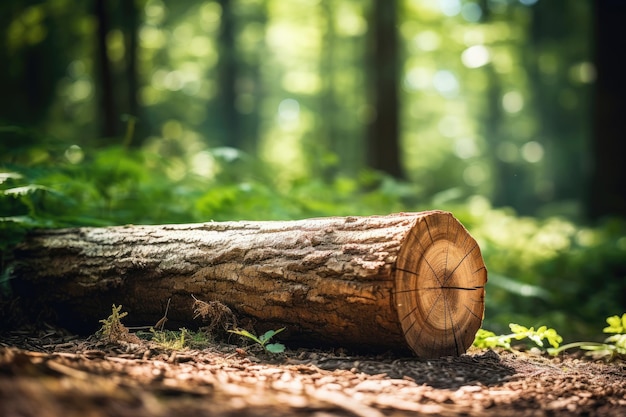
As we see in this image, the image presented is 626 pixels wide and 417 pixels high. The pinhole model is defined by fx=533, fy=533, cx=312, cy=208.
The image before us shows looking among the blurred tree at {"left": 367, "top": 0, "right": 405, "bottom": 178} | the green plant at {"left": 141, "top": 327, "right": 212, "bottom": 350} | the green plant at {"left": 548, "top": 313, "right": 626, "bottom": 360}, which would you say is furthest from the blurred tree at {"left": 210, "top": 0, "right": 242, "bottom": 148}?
the green plant at {"left": 548, "top": 313, "right": 626, "bottom": 360}

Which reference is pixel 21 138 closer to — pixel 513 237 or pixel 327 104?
pixel 513 237

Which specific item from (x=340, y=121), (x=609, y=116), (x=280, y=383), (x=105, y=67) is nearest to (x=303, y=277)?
(x=280, y=383)

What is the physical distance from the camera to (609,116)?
10.6 metres

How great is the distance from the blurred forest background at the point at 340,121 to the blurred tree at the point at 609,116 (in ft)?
0.10

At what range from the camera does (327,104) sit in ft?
77.3

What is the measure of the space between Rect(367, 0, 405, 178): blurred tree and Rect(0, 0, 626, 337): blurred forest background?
3cm

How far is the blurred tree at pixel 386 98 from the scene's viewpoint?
1102cm

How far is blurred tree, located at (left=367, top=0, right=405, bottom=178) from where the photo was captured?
11.0 metres

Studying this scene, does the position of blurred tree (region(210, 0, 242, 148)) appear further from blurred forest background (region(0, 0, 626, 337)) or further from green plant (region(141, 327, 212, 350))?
green plant (region(141, 327, 212, 350))

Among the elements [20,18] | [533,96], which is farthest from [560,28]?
[20,18]

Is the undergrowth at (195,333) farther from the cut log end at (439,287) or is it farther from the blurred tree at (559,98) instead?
the blurred tree at (559,98)

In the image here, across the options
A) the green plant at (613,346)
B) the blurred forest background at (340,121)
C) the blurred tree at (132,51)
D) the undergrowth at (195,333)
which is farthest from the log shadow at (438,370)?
the blurred tree at (132,51)

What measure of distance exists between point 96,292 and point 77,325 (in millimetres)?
420

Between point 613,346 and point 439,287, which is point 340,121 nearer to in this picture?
point 613,346
